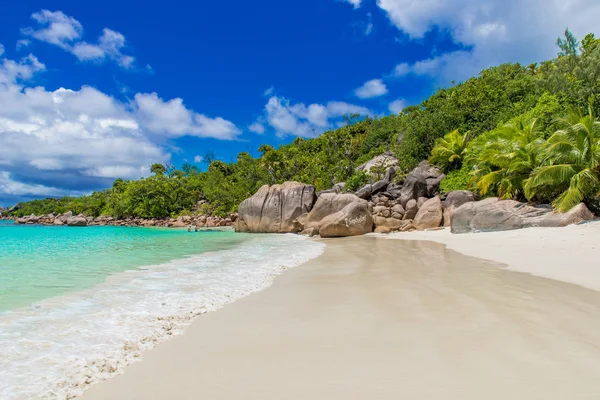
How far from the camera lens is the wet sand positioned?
248 centimetres

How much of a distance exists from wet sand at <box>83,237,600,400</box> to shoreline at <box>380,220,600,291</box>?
1323 millimetres

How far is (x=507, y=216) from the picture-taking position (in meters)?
14.1

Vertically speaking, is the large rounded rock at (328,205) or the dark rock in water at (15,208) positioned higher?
the dark rock in water at (15,208)

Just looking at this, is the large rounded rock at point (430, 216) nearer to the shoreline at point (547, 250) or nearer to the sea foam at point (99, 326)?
the shoreline at point (547, 250)

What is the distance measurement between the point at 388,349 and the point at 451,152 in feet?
78.0

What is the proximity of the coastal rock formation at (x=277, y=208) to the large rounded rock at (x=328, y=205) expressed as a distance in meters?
2.84

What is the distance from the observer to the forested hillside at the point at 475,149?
13.2 meters

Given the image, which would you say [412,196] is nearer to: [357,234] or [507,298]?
[357,234]

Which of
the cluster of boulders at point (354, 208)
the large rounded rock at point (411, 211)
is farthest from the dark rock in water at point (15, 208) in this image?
the large rounded rock at point (411, 211)

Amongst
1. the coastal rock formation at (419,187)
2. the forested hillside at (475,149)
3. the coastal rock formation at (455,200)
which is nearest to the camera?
the forested hillside at (475,149)

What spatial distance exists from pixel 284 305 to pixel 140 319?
1887mm

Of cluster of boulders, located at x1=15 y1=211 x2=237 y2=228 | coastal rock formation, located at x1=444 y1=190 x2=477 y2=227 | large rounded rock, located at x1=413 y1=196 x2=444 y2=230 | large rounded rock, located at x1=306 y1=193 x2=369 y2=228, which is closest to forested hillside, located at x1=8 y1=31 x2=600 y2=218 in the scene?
coastal rock formation, located at x1=444 y1=190 x2=477 y2=227

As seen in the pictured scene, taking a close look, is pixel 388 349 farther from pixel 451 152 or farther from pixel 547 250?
pixel 451 152

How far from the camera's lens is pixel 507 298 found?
482cm
